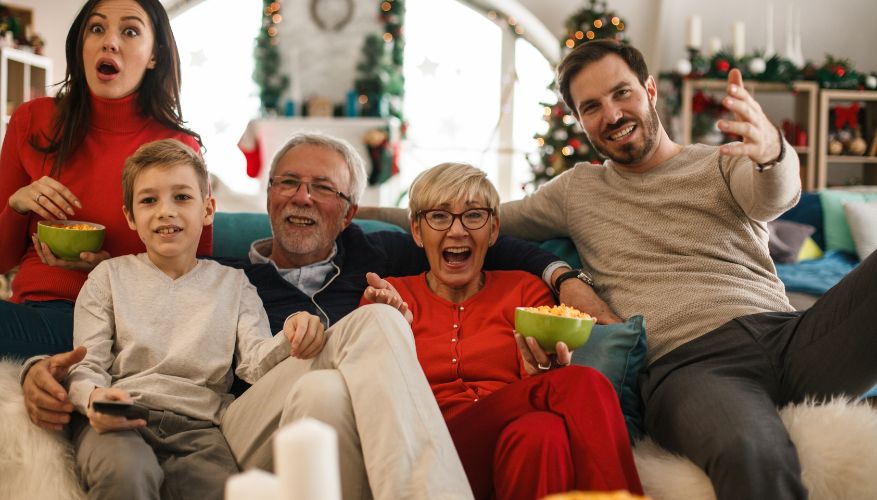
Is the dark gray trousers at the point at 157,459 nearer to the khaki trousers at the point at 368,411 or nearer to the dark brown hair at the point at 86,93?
the khaki trousers at the point at 368,411

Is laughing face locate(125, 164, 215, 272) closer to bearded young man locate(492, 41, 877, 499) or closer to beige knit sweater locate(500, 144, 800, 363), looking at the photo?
bearded young man locate(492, 41, 877, 499)

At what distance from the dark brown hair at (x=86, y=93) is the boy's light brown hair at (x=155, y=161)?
37 centimetres

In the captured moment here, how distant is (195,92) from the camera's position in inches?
287

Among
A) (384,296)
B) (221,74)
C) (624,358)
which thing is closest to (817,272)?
(624,358)

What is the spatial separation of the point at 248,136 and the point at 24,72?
171 cm

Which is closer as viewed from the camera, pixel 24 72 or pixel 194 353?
pixel 194 353

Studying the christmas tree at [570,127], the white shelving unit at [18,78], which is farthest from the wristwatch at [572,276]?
the white shelving unit at [18,78]

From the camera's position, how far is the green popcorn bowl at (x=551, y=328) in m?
1.62

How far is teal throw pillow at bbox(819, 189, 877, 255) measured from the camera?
4738 mm

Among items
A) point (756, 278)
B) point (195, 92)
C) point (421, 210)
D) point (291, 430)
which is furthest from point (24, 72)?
point (291, 430)

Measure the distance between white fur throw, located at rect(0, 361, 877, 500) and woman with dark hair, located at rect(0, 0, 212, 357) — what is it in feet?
1.59

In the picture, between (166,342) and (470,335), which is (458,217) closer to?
(470,335)

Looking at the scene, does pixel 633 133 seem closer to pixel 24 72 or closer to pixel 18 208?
pixel 18 208

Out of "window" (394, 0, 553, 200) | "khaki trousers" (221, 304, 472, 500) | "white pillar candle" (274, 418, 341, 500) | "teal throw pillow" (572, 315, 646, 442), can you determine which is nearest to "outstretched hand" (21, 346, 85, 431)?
"khaki trousers" (221, 304, 472, 500)
